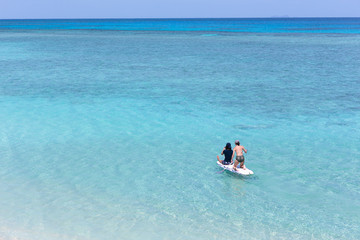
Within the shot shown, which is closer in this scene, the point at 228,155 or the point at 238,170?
the point at 238,170

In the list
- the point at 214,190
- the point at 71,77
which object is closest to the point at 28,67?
the point at 71,77

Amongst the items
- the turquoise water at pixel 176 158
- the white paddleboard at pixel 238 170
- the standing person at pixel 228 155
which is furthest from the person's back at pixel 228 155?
the turquoise water at pixel 176 158

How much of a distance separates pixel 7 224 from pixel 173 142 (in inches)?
331

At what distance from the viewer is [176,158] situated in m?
15.4

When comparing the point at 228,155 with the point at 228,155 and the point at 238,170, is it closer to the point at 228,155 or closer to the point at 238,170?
the point at 228,155

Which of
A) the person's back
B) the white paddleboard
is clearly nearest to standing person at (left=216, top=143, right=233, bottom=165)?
the person's back

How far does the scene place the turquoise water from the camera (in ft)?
35.4

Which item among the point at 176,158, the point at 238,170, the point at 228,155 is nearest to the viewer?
the point at 238,170

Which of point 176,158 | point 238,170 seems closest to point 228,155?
point 238,170

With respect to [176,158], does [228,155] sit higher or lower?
higher

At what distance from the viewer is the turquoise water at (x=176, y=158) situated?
10.8 metres

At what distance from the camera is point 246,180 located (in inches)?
527

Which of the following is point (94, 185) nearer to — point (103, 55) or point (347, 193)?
point (347, 193)

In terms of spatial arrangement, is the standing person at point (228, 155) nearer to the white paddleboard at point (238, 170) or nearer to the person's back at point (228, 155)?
the person's back at point (228, 155)
